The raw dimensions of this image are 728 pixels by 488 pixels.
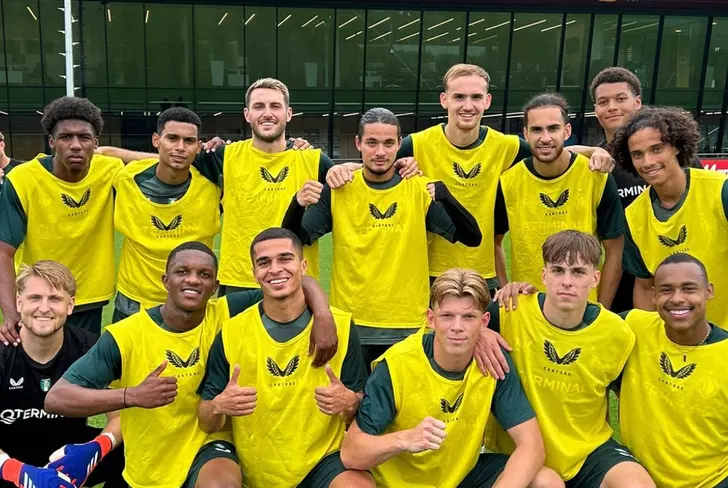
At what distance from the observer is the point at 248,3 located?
2158 cm

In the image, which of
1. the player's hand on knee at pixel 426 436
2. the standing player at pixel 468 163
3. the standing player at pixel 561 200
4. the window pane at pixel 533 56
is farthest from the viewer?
the window pane at pixel 533 56

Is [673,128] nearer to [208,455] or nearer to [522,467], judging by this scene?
[522,467]

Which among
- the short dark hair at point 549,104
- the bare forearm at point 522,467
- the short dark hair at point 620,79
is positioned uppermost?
the short dark hair at point 620,79

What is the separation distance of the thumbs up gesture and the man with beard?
1.27m

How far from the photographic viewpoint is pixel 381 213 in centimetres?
448

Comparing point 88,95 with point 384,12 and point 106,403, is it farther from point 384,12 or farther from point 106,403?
point 106,403

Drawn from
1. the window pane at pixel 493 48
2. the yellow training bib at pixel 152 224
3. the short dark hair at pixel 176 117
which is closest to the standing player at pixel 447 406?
the yellow training bib at pixel 152 224

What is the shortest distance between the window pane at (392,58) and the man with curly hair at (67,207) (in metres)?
18.9

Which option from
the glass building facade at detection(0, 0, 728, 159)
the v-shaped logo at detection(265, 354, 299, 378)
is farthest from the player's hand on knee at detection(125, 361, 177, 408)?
the glass building facade at detection(0, 0, 728, 159)

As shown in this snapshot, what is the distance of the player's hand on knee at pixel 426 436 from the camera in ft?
10.4

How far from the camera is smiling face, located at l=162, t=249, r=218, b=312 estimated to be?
3.66 meters

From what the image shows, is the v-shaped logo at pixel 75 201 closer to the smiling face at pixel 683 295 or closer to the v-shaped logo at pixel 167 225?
the v-shaped logo at pixel 167 225

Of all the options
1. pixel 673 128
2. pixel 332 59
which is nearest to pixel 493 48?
pixel 332 59

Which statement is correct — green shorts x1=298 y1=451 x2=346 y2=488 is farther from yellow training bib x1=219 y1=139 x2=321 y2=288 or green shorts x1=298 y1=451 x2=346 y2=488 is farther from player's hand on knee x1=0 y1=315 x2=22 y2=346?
player's hand on knee x1=0 y1=315 x2=22 y2=346
